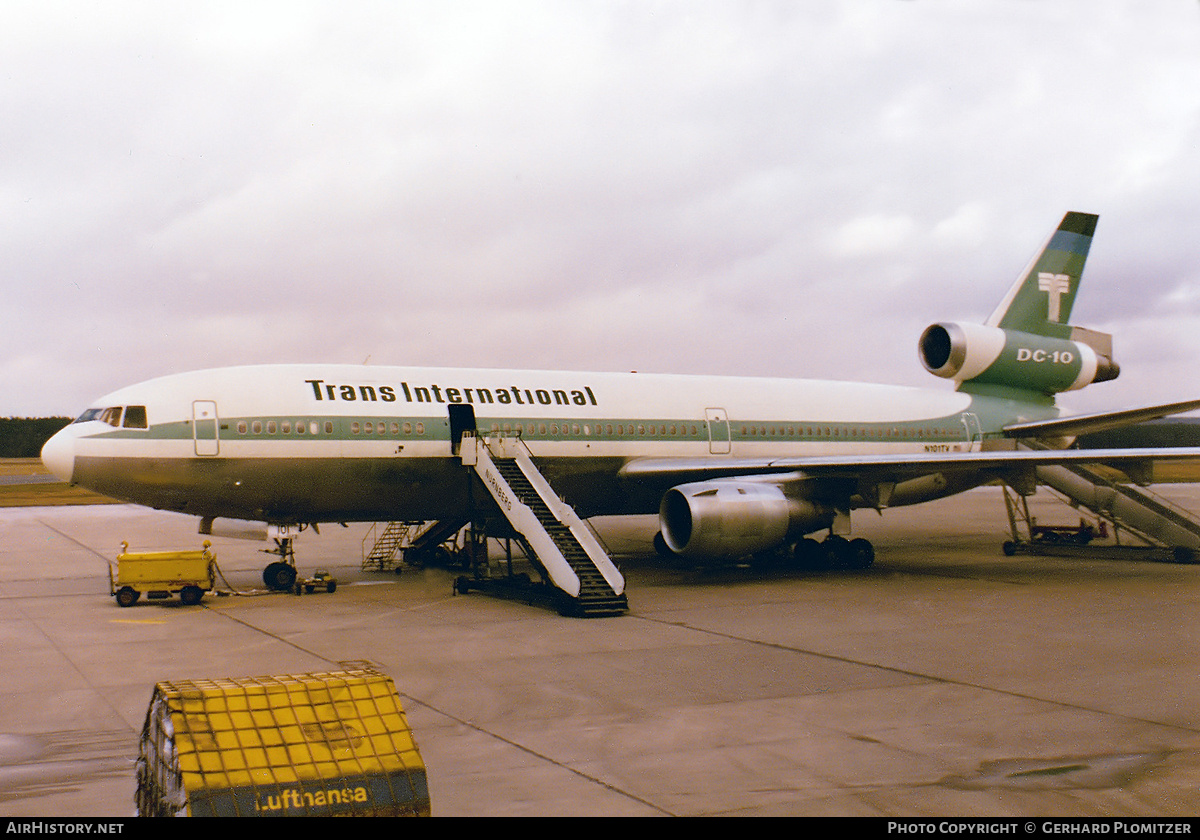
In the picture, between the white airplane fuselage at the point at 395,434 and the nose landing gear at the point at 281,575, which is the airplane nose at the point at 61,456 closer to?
the white airplane fuselage at the point at 395,434

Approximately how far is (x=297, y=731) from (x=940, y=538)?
27.0m

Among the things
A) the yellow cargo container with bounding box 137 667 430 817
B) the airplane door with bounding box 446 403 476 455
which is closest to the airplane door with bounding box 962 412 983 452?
the airplane door with bounding box 446 403 476 455

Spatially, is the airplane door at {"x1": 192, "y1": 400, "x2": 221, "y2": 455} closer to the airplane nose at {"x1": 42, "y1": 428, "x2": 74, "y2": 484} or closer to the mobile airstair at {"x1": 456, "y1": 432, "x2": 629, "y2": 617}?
the airplane nose at {"x1": 42, "y1": 428, "x2": 74, "y2": 484}

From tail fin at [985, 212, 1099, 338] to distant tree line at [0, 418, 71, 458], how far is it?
7200 centimetres

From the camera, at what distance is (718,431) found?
22.6 m

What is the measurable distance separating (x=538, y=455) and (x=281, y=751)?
50.0 feet

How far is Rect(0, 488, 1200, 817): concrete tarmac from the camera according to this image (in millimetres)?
7062

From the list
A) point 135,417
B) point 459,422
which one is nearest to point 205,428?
point 135,417

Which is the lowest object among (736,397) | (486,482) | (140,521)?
(140,521)

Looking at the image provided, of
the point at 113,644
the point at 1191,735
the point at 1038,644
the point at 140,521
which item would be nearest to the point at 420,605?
the point at 113,644

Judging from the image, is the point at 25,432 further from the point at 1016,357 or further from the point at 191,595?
the point at 1016,357
